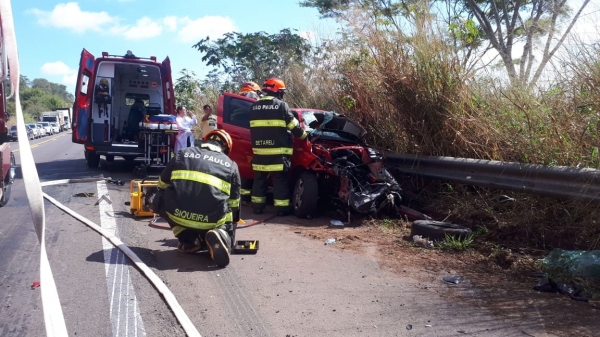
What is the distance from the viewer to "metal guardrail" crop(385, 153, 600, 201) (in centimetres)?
553

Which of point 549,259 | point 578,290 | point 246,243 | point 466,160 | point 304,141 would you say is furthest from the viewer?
point 304,141

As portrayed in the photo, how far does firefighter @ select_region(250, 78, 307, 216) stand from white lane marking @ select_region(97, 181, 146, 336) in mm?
2335

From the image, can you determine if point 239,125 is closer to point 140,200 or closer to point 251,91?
point 251,91

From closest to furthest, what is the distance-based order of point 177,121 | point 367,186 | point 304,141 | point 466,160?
point 466,160 → point 367,186 → point 304,141 → point 177,121

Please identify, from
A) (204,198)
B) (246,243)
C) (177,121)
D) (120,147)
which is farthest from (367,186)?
(120,147)

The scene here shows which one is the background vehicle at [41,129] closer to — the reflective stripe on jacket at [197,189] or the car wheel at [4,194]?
the car wheel at [4,194]

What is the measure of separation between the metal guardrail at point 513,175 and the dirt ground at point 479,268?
0.71 m

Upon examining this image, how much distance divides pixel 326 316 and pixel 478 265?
81.8 inches

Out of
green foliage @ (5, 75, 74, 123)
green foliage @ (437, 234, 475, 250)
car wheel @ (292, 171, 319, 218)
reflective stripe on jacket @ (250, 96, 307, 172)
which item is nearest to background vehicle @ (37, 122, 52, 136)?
green foliage @ (5, 75, 74, 123)

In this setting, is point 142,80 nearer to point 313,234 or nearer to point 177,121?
point 177,121

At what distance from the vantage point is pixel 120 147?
13.5 m

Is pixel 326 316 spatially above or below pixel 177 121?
below

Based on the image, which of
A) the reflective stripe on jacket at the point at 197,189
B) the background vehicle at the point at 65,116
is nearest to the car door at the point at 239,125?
the reflective stripe on jacket at the point at 197,189

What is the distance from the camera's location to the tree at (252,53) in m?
20.2
